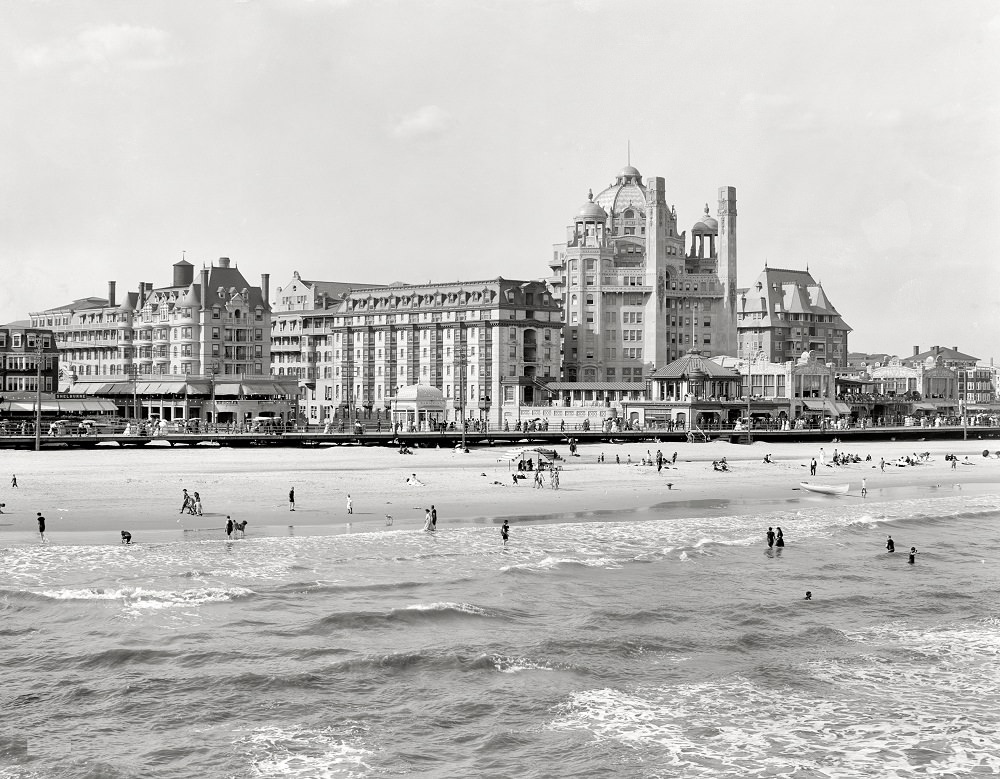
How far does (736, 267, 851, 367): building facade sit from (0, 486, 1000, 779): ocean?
492 ft

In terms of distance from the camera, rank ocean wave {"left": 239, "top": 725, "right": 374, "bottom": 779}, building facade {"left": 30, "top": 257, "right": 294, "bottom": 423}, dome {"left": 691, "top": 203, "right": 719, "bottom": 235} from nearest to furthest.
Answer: ocean wave {"left": 239, "top": 725, "right": 374, "bottom": 779} < building facade {"left": 30, "top": 257, "right": 294, "bottom": 423} < dome {"left": 691, "top": 203, "right": 719, "bottom": 235}

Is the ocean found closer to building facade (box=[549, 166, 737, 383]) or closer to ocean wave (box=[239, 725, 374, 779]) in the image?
ocean wave (box=[239, 725, 374, 779])

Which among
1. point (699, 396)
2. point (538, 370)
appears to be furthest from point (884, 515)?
point (538, 370)

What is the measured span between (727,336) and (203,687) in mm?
150412

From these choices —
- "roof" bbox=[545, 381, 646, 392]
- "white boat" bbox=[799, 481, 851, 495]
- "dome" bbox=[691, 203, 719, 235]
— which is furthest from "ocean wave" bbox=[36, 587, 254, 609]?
"dome" bbox=[691, 203, 719, 235]

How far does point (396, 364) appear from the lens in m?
156

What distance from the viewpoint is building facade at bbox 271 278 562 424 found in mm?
147000

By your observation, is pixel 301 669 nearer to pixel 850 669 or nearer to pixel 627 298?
pixel 850 669

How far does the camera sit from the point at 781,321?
195m

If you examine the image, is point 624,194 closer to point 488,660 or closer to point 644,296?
point 644,296

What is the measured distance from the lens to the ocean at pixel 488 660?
78.6 feet

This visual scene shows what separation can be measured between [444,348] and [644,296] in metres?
33.7

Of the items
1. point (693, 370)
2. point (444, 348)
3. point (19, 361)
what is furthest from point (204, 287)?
point (693, 370)

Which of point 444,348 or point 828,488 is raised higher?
point 444,348
